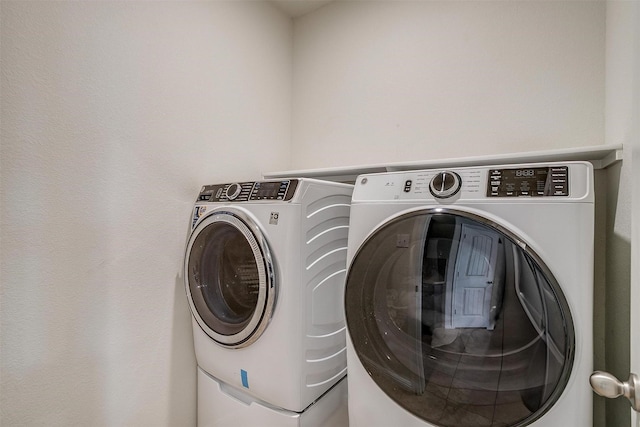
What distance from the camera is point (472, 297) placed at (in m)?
1.00

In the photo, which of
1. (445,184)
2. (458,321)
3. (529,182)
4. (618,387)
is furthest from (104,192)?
(618,387)

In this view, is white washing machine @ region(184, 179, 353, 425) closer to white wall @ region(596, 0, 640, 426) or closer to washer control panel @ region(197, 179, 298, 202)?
washer control panel @ region(197, 179, 298, 202)

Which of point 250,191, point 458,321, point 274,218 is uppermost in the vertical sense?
point 250,191

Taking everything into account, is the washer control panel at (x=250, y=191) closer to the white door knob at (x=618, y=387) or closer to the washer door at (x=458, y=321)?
the washer door at (x=458, y=321)

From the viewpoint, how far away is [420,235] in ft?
3.45

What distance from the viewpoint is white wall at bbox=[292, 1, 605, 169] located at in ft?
4.59

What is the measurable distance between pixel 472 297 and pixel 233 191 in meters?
1.02

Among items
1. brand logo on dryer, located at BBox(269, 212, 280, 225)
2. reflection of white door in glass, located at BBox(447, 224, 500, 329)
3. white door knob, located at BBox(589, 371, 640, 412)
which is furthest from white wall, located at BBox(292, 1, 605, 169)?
white door knob, located at BBox(589, 371, 640, 412)

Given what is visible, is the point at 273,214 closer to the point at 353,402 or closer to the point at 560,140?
the point at 353,402

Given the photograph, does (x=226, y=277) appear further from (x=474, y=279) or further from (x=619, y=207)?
(x=619, y=207)

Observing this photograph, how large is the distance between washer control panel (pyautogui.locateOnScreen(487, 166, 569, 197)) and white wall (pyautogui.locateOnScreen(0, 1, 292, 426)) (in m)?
1.36

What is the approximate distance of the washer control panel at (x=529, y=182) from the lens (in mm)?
876

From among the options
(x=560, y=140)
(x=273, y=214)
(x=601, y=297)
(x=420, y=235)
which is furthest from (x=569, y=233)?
(x=273, y=214)

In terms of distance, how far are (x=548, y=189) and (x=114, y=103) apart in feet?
Result: 5.28
